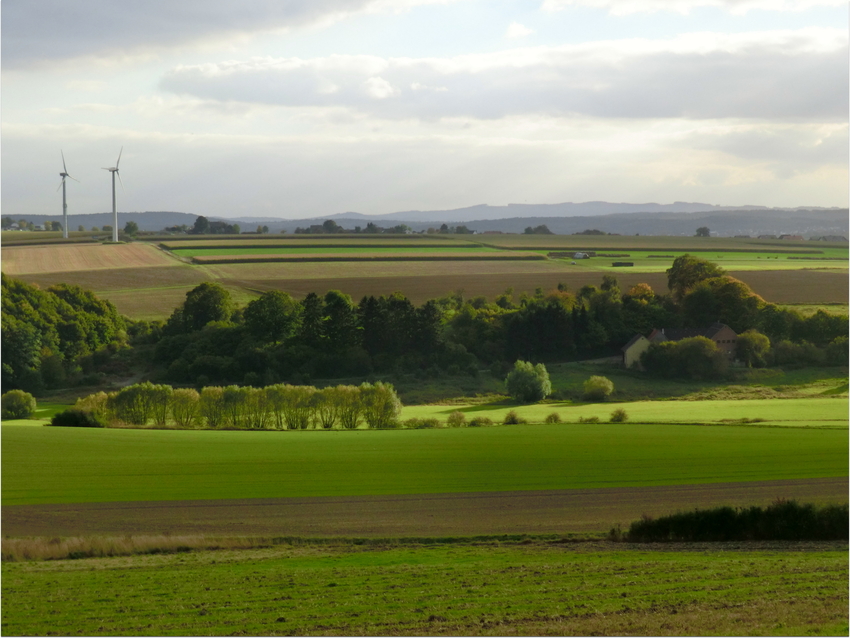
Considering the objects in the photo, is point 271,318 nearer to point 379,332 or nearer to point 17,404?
point 379,332

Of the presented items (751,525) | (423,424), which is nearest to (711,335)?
(423,424)

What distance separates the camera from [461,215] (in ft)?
143

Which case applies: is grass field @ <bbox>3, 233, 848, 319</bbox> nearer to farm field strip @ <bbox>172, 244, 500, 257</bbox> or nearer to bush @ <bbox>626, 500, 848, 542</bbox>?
farm field strip @ <bbox>172, 244, 500, 257</bbox>

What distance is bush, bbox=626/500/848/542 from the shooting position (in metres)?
13.6

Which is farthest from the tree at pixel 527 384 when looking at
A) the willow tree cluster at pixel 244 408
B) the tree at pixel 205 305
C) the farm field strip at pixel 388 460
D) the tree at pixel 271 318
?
the tree at pixel 205 305

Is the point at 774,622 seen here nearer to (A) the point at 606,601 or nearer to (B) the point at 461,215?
(A) the point at 606,601

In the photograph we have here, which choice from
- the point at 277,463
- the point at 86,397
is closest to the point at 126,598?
the point at 277,463

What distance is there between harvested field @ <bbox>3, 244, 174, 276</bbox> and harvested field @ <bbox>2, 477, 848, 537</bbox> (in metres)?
19.4

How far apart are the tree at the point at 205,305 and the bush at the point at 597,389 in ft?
49.8

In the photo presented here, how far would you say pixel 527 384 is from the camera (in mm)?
28250

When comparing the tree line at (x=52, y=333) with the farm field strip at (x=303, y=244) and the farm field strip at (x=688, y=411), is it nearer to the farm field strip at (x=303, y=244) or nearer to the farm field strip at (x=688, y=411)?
the farm field strip at (x=303, y=244)

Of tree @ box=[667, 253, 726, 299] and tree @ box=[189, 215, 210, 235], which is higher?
tree @ box=[189, 215, 210, 235]

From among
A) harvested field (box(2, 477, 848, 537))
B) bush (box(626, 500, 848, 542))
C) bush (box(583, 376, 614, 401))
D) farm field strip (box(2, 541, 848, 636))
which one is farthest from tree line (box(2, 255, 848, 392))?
farm field strip (box(2, 541, 848, 636))

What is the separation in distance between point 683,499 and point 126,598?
39.0 ft
